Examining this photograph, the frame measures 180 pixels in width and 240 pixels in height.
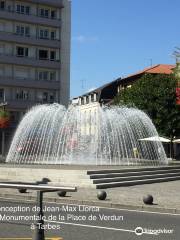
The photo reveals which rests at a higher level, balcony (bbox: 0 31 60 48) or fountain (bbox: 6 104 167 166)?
balcony (bbox: 0 31 60 48)

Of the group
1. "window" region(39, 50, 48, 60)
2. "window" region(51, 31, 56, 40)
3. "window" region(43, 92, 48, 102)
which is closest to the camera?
"window" region(43, 92, 48, 102)

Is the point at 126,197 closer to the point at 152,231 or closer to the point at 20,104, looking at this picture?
the point at 152,231

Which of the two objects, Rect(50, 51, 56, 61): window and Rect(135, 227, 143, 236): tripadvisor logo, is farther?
Rect(50, 51, 56, 61): window

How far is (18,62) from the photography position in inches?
2874

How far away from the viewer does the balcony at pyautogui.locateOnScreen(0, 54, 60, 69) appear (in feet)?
236

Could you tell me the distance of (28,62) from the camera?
73.9 m

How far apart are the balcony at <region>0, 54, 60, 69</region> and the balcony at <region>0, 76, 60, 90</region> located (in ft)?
7.45

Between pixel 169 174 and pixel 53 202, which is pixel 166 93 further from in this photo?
pixel 53 202

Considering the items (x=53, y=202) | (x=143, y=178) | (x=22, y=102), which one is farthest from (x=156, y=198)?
(x=22, y=102)

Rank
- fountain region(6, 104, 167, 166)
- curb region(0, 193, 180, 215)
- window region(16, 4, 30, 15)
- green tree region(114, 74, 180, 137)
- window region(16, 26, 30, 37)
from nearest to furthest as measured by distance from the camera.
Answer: curb region(0, 193, 180, 215), fountain region(6, 104, 167, 166), green tree region(114, 74, 180, 137), window region(16, 26, 30, 37), window region(16, 4, 30, 15)

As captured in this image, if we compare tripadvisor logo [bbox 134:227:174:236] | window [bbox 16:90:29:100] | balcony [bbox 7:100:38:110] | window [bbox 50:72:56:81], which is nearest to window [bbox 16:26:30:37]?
window [bbox 50:72:56:81]

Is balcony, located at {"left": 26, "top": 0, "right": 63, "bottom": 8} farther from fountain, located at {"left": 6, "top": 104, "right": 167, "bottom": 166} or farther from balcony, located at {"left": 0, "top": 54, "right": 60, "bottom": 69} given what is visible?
fountain, located at {"left": 6, "top": 104, "right": 167, "bottom": 166}

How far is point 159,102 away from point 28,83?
24.1 m

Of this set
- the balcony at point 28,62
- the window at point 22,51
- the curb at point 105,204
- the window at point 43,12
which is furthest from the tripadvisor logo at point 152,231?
the window at point 43,12
